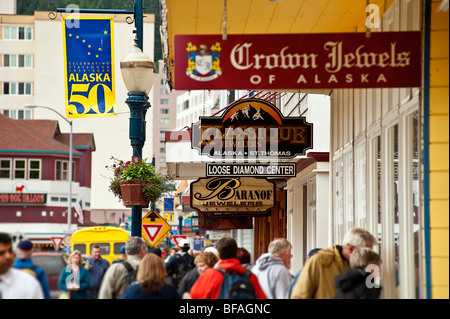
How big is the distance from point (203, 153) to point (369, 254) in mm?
7740

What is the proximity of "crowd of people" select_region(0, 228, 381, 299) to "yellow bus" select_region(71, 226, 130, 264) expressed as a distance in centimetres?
2300

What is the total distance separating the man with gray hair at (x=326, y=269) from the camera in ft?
27.4

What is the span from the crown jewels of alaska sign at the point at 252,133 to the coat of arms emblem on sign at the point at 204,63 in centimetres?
682

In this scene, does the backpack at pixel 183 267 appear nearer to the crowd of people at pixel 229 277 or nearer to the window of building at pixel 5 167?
the crowd of people at pixel 229 277

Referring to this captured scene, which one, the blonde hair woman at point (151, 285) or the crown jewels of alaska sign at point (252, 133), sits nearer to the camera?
the blonde hair woman at point (151, 285)

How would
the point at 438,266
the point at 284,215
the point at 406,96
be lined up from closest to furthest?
the point at 438,266 → the point at 406,96 → the point at 284,215

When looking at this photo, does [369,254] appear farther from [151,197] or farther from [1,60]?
[1,60]

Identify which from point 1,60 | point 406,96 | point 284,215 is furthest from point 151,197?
point 1,60

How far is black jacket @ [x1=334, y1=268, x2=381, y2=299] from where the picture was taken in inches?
306

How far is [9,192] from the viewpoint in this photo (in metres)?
71.2

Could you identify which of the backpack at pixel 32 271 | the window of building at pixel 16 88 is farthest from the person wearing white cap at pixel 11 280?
the window of building at pixel 16 88

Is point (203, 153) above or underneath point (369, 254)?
above

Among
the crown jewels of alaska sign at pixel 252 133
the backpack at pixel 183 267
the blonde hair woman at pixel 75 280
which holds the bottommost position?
the backpack at pixel 183 267

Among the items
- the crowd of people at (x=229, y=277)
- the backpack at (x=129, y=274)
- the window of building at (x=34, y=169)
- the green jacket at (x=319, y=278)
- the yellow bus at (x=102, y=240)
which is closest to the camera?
the crowd of people at (x=229, y=277)
